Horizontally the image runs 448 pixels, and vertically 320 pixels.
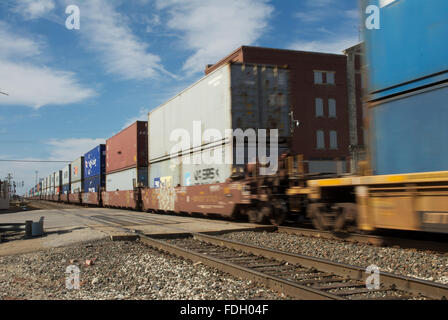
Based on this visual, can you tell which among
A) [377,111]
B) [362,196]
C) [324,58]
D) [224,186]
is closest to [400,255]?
[362,196]

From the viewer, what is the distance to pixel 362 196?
22.1 ft

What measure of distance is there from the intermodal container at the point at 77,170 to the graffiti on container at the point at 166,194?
2367 centimetres

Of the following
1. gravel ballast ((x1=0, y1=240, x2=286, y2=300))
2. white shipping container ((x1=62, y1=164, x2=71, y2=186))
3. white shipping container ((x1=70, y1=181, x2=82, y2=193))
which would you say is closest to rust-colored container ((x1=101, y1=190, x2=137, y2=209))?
white shipping container ((x1=70, y1=181, x2=82, y2=193))

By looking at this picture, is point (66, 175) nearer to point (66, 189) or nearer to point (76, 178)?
point (66, 189)

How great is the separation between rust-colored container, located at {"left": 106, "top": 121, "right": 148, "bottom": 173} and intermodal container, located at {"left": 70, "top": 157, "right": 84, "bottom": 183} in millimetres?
12189

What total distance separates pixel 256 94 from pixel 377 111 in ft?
20.7

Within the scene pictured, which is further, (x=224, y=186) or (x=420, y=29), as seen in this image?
(x=224, y=186)

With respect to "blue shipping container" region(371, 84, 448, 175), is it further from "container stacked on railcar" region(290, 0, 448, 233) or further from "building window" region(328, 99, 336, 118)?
"building window" region(328, 99, 336, 118)

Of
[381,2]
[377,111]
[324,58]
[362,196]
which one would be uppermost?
A: [324,58]

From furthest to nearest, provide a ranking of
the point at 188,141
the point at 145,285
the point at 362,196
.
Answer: the point at 188,141 < the point at 362,196 < the point at 145,285

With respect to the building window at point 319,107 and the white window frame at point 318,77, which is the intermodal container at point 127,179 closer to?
the building window at point 319,107

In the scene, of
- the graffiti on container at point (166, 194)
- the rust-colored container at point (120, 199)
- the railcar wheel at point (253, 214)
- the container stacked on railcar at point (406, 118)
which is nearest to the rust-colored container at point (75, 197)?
the rust-colored container at point (120, 199)
